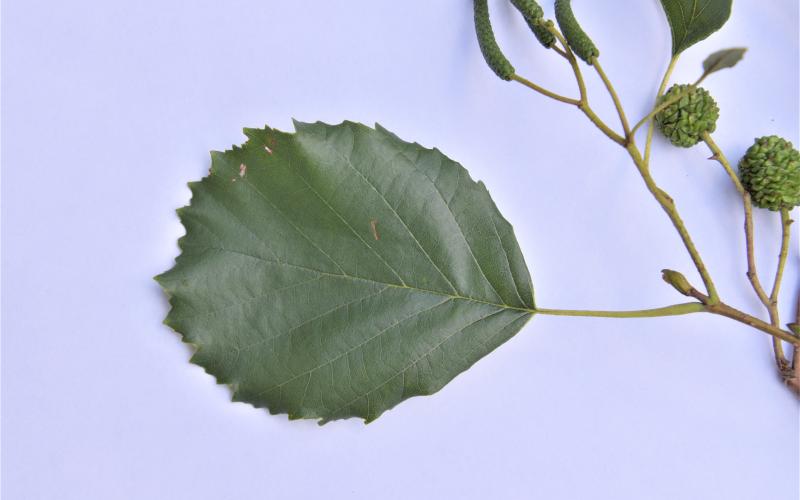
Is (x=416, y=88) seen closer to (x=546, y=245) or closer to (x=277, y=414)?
(x=546, y=245)

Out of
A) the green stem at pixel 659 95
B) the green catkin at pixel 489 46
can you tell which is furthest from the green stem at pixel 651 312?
the green catkin at pixel 489 46

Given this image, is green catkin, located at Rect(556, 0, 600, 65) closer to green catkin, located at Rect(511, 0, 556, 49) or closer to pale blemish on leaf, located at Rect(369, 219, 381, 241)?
green catkin, located at Rect(511, 0, 556, 49)

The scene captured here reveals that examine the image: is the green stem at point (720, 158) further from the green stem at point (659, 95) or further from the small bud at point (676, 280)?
the small bud at point (676, 280)

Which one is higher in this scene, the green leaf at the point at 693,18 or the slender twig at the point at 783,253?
the green leaf at the point at 693,18

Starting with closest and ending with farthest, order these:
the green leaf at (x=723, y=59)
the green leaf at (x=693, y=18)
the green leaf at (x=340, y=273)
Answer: the green leaf at (x=723, y=59) < the green leaf at (x=340, y=273) < the green leaf at (x=693, y=18)

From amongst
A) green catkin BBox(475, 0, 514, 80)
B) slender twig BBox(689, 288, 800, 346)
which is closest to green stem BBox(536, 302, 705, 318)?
slender twig BBox(689, 288, 800, 346)
